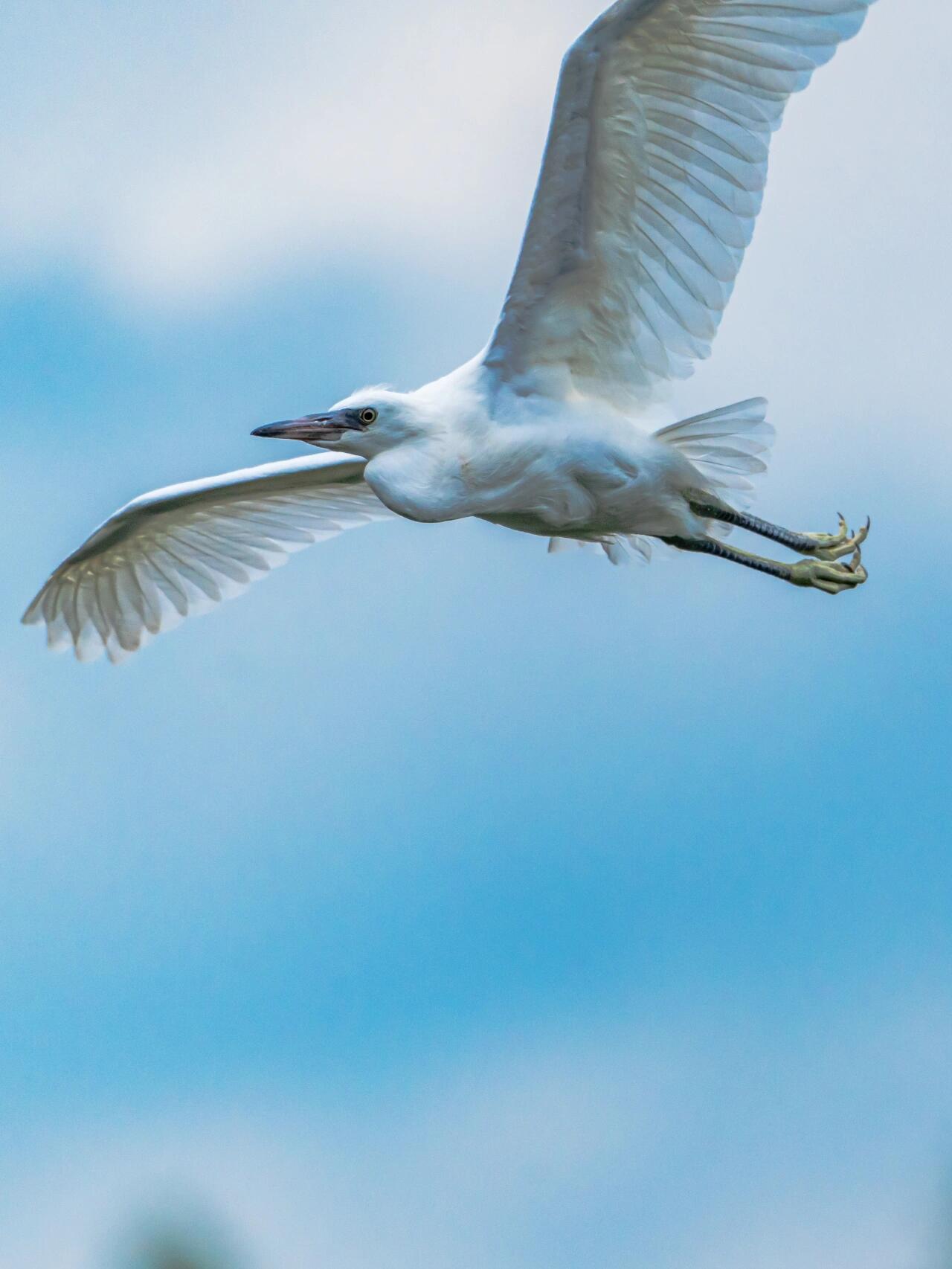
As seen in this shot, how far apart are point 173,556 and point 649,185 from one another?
16.1 feet

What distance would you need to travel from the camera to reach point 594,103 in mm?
9625

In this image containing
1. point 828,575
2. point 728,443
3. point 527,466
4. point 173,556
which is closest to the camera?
point 527,466

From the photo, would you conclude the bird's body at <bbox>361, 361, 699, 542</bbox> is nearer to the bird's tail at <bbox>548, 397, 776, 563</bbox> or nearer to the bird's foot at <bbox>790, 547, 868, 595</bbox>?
the bird's tail at <bbox>548, 397, 776, 563</bbox>

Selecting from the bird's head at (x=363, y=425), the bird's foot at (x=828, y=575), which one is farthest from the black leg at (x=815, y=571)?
the bird's head at (x=363, y=425)

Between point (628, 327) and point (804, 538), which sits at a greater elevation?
point (628, 327)

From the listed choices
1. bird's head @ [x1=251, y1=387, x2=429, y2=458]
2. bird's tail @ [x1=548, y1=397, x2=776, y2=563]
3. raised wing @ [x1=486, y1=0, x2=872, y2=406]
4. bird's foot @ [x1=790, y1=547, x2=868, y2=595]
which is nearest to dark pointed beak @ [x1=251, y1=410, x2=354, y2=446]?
bird's head @ [x1=251, y1=387, x2=429, y2=458]

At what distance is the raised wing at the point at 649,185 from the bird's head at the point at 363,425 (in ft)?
1.82

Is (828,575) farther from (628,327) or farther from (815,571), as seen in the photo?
(628,327)

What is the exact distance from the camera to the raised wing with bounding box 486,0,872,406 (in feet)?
31.8

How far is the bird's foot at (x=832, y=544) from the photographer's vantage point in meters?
11.5

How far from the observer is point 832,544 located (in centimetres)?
1154

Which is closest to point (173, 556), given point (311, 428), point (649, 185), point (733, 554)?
point (311, 428)

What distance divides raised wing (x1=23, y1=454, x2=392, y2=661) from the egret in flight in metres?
2.47

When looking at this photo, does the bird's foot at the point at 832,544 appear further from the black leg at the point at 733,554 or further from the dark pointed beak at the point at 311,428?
the dark pointed beak at the point at 311,428
